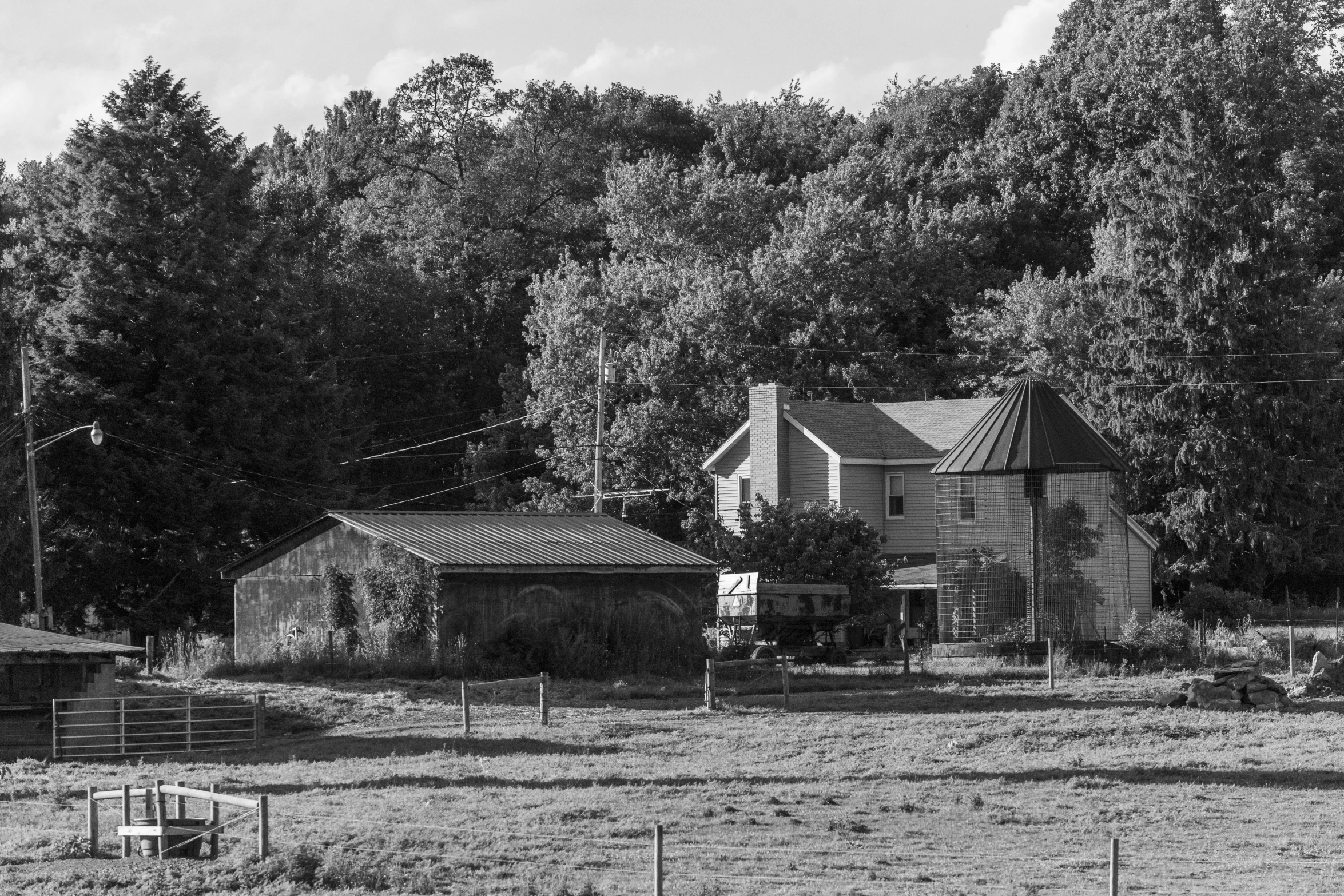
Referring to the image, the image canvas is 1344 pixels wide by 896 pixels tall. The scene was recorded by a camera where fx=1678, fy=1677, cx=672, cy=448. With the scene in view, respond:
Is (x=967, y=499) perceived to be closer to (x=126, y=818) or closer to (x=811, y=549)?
(x=811, y=549)

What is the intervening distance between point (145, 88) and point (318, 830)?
46.0 metres

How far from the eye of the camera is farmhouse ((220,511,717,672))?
3847 cm

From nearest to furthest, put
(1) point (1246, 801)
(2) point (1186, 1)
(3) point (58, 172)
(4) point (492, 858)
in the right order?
(4) point (492, 858), (1) point (1246, 801), (3) point (58, 172), (2) point (1186, 1)

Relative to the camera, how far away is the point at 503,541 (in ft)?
135

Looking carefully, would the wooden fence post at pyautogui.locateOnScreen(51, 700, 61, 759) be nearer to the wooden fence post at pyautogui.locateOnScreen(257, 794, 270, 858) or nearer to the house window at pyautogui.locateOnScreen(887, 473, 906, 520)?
the wooden fence post at pyautogui.locateOnScreen(257, 794, 270, 858)

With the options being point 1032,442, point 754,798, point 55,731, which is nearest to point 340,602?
point 55,731

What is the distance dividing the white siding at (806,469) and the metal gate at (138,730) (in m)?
30.9

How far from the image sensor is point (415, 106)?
314 feet

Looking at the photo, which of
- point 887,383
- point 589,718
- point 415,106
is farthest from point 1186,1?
point 589,718

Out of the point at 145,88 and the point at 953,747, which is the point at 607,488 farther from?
the point at 953,747

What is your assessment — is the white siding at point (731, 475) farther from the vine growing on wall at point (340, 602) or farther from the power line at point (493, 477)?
the vine growing on wall at point (340, 602)

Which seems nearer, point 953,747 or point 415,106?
point 953,747

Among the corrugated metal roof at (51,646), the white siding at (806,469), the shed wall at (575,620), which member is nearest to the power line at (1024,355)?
the white siding at (806,469)

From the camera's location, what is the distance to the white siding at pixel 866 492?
5775 cm
